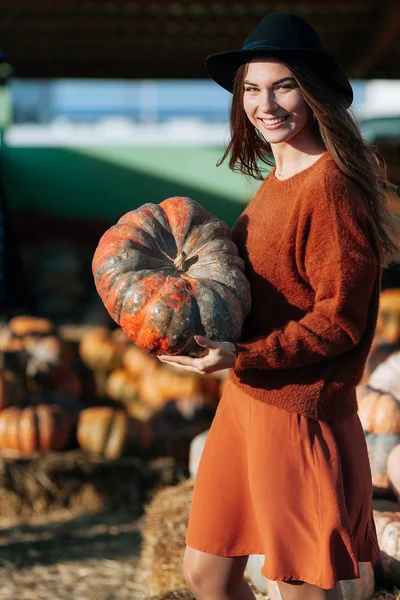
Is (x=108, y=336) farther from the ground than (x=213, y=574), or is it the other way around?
(x=213, y=574)

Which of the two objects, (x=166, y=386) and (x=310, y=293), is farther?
(x=166, y=386)

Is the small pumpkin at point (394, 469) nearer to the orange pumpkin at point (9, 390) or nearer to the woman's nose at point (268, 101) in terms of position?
the woman's nose at point (268, 101)

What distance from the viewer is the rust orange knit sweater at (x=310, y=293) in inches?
82.0

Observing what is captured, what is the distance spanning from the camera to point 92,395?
6.91 m

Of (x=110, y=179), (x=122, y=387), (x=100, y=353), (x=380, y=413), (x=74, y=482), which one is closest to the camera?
(x=380, y=413)

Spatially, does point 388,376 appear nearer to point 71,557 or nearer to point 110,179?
point 71,557

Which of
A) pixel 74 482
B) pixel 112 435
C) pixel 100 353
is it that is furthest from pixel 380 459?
pixel 100 353

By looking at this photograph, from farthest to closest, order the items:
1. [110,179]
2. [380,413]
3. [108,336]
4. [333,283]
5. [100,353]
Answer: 1. [110,179]
2. [108,336]
3. [100,353]
4. [380,413]
5. [333,283]

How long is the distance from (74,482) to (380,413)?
229cm

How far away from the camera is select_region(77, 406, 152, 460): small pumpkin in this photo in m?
5.50

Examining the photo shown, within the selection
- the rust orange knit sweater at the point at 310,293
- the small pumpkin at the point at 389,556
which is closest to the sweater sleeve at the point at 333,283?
the rust orange knit sweater at the point at 310,293

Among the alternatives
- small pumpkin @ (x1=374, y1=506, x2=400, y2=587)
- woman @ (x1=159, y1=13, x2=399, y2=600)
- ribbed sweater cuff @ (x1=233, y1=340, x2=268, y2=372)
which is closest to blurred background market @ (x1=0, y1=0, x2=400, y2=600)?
small pumpkin @ (x1=374, y1=506, x2=400, y2=587)

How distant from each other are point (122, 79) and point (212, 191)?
63.6 inches

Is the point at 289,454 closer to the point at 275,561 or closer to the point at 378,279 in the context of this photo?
the point at 275,561
